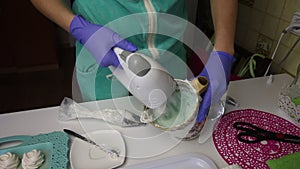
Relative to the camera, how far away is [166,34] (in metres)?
0.71

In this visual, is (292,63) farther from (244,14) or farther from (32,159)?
(32,159)

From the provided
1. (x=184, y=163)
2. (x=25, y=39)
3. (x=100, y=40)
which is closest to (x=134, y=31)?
(x=100, y=40)

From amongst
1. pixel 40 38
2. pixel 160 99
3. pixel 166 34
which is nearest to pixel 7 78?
pixel 40 38

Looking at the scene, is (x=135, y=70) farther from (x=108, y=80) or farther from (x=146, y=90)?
(x=108, y=80)

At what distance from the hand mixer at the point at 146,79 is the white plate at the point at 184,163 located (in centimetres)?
12

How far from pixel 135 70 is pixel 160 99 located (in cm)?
8

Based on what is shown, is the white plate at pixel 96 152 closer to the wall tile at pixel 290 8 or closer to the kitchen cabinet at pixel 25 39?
the wall tile at pixel 290 8

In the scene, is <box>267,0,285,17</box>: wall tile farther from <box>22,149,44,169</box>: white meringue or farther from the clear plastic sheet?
<box>22,149,44,169</box>: white meringue

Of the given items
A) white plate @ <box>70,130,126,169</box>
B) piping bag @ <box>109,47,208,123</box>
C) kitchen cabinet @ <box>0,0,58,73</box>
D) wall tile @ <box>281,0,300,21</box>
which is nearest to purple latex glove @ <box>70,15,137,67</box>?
piping bag @ <box>109,47,208,123</box>

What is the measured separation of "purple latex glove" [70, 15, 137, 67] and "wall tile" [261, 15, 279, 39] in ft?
2.09

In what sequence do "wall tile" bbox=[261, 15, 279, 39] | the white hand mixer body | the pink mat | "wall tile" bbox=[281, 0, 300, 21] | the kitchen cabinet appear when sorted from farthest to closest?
the kitchen cabinet → "wall tile" bbox=[261, 15, 279, 39] → "wall tile" bbox=[281, 0, 300, 21] → the pink mat → the white hand mixer body

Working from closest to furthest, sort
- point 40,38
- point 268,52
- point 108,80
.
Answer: point 108,80 < point 268,52 < point 40,38

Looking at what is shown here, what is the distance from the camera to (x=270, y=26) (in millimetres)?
982

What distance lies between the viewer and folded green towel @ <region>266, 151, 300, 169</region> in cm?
52
